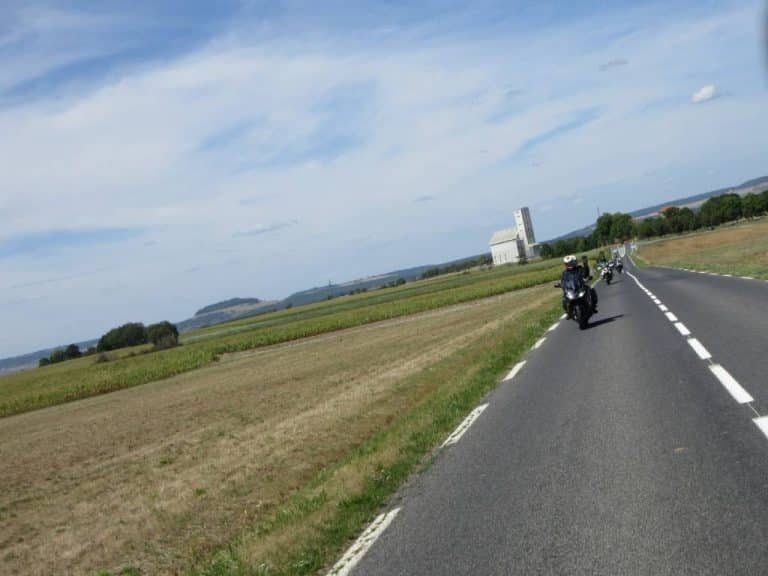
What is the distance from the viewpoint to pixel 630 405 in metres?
9.02

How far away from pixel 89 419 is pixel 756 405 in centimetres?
2437

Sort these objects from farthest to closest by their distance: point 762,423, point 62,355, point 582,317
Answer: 1. point 62,355
2. point 582,317
3. point 762,423

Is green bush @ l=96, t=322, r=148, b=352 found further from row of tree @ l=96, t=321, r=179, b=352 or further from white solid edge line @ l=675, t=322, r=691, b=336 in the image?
white solid edge line @ l=675, t=322, r=691, b=336

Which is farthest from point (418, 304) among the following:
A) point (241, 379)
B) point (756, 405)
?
point (756, 405)

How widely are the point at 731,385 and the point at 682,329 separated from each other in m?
7.00

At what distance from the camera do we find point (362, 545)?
589cm

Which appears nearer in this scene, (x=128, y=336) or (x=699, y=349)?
(x=699, y=349)

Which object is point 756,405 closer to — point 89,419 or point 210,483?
point 210,483

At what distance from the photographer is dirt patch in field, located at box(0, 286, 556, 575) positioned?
8.92 metres

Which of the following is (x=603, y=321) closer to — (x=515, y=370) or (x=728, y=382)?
(x=515, y=370)

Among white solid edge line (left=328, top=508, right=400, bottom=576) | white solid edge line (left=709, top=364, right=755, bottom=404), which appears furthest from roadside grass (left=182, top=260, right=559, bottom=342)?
white solid edge line (left=328, top=508, right=400, bottom=576)

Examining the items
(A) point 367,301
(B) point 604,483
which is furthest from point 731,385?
(A) point 367,301

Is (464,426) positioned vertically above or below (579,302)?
below

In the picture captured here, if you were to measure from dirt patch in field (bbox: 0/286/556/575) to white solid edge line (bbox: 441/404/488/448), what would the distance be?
2.28m
